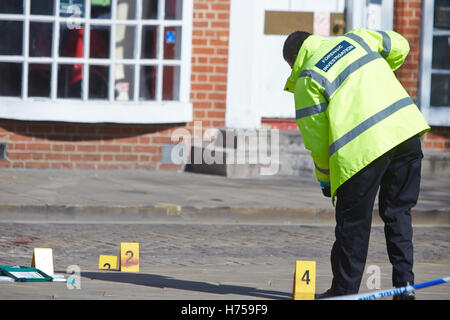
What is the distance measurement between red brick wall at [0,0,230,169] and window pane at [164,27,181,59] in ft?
0.65

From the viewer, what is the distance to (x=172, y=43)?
1209cm

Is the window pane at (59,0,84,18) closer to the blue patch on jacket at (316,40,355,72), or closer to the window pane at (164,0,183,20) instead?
the window pane at (164,0,183,20)

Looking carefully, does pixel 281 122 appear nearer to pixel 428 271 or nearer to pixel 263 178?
pixel 263 178

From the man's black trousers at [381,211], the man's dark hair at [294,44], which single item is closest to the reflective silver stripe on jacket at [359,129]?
the man's black trousers at [381,211]

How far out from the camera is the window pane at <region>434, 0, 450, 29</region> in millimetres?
12469

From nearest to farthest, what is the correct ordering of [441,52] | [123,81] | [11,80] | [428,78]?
1. [11,80]
2. [123,81]
3. [428,78]
4. [441,52]

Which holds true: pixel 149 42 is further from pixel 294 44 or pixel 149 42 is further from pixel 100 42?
pixel 294 44

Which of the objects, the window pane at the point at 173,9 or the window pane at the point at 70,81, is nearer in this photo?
the window pane at the point at 70,81

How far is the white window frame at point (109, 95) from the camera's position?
11.7 metres

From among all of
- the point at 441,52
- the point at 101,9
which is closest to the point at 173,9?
the point at 101,9

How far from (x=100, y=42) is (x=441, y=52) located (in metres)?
4.59

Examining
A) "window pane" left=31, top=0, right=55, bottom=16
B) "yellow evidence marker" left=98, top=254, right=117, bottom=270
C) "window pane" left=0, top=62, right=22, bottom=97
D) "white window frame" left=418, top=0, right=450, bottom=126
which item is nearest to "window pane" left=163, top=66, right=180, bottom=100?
"window pane" left=31, top=0, right=55, bottom=16

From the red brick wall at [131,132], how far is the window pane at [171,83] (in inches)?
8.2

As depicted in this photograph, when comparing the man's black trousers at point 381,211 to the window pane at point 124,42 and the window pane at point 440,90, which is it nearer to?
the window pane at point 124,42
